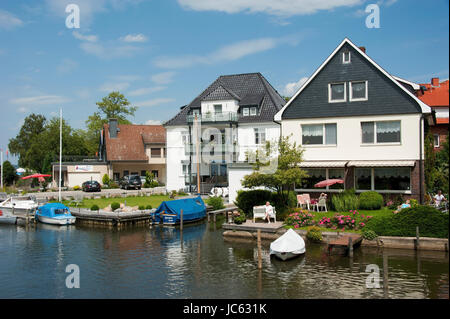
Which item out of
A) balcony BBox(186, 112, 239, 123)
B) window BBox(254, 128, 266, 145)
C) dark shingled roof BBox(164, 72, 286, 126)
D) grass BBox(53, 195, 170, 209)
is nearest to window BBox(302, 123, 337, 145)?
grass BBox(53, 195, 170, 209)

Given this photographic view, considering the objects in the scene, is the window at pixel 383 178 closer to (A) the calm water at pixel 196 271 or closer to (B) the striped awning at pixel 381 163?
(B) the striped awning at pixel 381 163

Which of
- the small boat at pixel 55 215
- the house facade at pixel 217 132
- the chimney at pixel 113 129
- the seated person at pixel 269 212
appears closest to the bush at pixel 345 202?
the seated person at pixel 269 212

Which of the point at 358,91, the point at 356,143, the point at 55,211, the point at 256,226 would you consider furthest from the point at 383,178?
the point at 55,211

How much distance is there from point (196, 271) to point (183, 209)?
42.5ft

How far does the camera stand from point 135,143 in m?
62.9

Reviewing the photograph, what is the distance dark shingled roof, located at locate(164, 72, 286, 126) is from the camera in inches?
1921

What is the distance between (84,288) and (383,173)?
20.7 meters

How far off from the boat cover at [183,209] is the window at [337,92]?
1325cm

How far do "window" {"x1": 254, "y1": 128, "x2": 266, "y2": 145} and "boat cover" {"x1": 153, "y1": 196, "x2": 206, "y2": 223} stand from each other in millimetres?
16212

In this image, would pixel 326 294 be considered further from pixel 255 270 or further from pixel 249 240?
pixel 249 240

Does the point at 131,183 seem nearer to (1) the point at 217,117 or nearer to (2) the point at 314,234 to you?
(1) the point at 217,117

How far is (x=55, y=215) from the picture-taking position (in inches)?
1307

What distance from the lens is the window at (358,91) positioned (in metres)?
29.2

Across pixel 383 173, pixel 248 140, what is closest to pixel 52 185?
pixel 248 140
